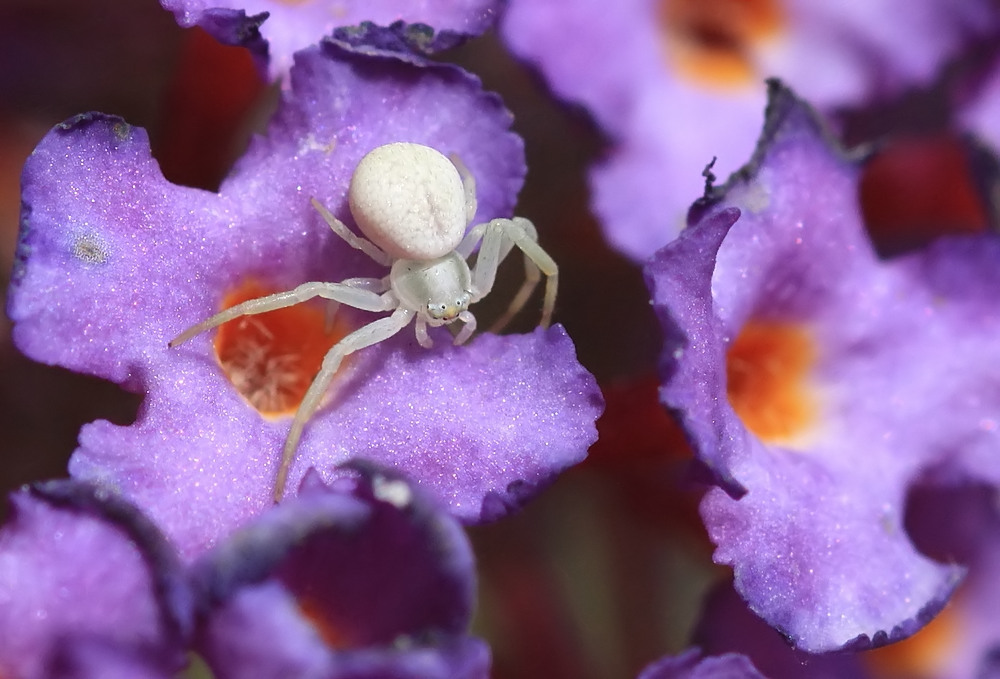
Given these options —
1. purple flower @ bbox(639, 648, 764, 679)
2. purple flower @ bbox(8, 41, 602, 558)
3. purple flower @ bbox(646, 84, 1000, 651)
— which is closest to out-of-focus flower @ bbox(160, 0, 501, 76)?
purple flower @ bbox(8, 41, 602, 558)

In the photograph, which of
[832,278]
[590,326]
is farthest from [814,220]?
[590,326]

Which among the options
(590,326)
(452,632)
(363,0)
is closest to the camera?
(452,632)

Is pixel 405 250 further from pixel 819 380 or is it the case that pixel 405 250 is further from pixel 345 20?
pixel 819 380

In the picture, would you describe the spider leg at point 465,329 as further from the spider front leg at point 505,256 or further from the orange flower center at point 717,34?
the orange flower center at point 717,34

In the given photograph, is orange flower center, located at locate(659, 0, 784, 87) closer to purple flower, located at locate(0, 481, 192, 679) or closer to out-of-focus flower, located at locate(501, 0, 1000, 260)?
out-of-focus flower, located at locate(501, 0, 1000, 260)

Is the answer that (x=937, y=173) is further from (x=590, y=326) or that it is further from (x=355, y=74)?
(x=355, y=74)

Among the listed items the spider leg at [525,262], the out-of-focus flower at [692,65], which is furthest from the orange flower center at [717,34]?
the spider leg at [525,262]

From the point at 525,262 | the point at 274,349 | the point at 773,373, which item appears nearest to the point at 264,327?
the point at 274,349
